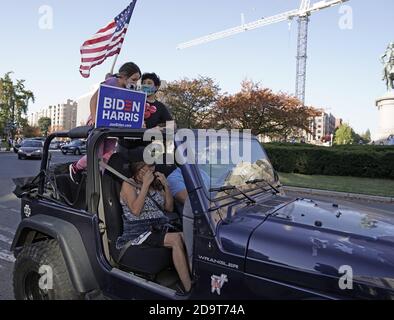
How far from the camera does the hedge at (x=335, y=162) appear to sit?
1459cm

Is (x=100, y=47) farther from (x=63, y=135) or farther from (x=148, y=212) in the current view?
(x=148, y=212)

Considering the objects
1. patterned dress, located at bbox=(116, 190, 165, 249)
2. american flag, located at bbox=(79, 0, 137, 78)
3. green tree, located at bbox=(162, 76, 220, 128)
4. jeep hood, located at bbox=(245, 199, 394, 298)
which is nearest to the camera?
jeep hood, located at bbox=(245, 199, 394, 298)

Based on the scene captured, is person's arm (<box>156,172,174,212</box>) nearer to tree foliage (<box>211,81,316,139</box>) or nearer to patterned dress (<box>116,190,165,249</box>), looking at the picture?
patterned dress (<box>116,190,165,249</box>)

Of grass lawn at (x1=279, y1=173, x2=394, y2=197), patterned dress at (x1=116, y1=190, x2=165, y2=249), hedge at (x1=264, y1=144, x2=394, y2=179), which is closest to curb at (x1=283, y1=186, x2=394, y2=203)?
grass lawn at (x1=279, y1=173, x2=394, y2=197)

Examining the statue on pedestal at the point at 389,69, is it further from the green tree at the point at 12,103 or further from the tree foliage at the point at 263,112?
the green tree at the point at 12,103

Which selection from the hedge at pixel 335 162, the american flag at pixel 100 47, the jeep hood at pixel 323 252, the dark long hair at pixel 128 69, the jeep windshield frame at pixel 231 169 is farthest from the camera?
the hedge at pixel 335 162

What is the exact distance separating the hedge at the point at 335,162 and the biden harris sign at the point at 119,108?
540 inches

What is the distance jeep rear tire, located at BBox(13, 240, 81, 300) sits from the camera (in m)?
2.59

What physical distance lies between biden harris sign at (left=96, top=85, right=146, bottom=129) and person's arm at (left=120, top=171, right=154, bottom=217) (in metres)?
0.55

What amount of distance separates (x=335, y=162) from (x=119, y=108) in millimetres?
14167

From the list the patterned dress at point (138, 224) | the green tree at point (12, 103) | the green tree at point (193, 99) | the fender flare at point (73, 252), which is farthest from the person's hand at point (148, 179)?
the green tree at point (12, 103)

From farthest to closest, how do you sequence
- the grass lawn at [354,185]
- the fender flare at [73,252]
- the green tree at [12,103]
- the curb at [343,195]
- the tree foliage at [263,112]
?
the green tree at [12,103], the tree foliage at [263,112], the grass lawn at [354,185], the curb at [343,195], the fender flare at [73,252]
